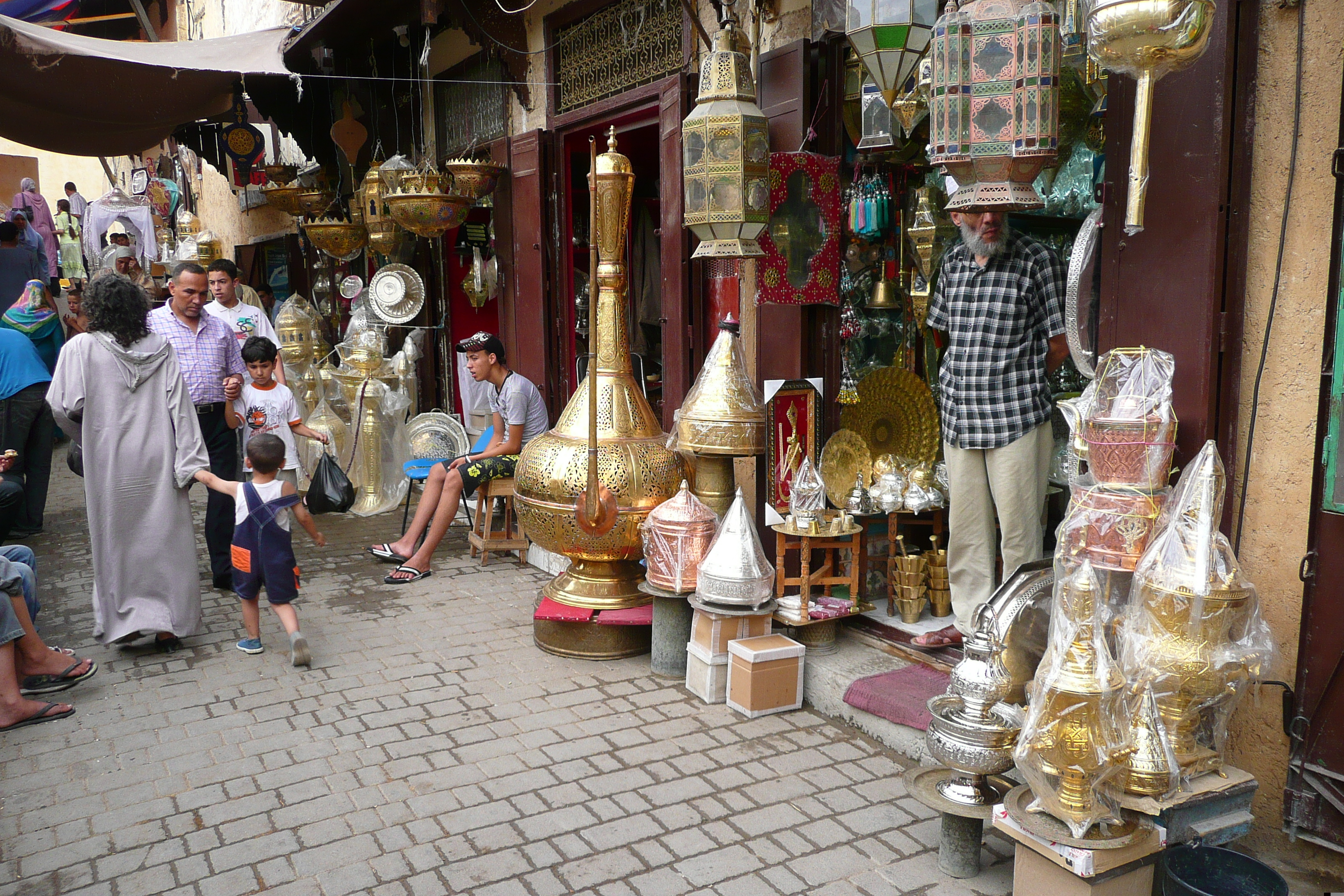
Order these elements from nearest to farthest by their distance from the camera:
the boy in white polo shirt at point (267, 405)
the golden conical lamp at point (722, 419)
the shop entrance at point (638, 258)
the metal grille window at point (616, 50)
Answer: the golden conical lamp at point (722, 419) < the metal grille window at point (616, 50) < the boy in white polo shirt at point (267, 405) < the shop entrance at point (638, 258)

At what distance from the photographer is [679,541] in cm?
433

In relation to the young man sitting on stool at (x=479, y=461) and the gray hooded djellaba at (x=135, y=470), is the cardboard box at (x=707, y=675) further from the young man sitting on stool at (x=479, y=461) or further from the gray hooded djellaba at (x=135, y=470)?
the gray hooded djellaba at (x=135, y=470)

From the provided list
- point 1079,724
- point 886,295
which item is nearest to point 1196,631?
point 1079,724

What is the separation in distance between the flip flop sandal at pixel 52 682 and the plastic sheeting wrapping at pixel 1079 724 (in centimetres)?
398

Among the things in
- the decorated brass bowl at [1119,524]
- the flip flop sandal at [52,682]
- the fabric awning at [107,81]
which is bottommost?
the flip flop sandal at [52,682]

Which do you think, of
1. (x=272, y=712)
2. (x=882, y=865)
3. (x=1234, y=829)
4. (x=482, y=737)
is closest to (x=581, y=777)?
(x=482, y=737)

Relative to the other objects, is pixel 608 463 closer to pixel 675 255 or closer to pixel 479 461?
pixel 675 255

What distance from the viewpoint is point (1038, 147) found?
2820mm

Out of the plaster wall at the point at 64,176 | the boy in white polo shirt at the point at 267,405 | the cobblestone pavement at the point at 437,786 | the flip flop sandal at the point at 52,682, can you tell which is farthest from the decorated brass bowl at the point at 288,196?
the plaster wall at the point at 64,176

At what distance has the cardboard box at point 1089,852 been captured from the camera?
238 centimetres

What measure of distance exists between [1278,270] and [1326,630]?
1.03m

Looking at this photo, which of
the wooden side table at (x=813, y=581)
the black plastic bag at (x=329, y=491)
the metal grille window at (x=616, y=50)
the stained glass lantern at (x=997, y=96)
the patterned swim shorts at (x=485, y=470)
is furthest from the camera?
the black plastic bag at (x=329, y=491)

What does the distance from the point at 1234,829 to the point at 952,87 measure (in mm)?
2254

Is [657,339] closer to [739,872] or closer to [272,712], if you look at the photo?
[272,712]
